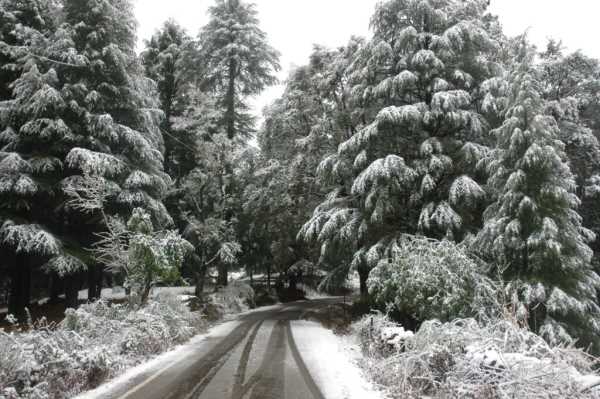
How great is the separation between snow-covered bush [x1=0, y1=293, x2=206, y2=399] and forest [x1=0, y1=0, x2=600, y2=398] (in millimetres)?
906

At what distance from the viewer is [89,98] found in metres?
17.8

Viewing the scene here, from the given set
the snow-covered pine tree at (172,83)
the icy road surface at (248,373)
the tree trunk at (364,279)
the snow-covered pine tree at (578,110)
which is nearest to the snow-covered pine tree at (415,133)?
the tree trunk at (364,279)

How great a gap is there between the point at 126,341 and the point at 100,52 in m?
13.8

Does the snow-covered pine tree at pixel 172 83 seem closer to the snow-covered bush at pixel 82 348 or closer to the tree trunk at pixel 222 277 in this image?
the tree trunk at pixel 222 277

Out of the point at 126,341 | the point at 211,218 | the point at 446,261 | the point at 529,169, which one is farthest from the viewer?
the point at 211,218

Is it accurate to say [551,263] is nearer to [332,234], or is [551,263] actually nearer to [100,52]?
[332,234]

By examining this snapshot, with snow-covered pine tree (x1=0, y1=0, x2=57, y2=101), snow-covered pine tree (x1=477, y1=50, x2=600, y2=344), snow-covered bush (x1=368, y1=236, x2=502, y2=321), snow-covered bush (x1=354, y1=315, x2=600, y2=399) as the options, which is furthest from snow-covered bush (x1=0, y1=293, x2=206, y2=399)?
snow-covered pine tree (x1=0, y1=0, x2=57, y2=101)

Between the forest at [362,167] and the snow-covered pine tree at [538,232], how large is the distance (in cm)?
6

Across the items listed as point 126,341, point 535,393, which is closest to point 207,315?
point 126,341

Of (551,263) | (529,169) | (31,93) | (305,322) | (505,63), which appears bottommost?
(305,322)

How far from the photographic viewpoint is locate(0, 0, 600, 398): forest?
1272 cm

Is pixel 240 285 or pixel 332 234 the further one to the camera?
pixel 240 285

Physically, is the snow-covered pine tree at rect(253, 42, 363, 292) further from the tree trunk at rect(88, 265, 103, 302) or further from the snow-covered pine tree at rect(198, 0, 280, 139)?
the tree trunk at rect(88, 265, 103, 302)

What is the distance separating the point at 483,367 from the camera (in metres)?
6.32
